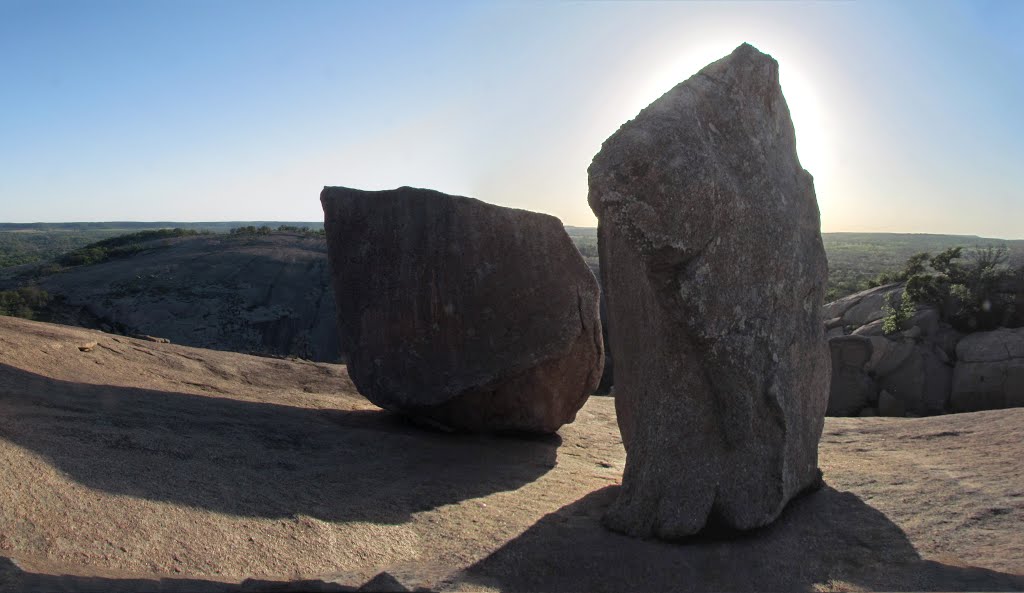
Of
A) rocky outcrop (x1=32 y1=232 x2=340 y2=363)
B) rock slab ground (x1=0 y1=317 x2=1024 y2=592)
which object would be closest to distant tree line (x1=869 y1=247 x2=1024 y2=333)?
rock slab ground (x1=0 y1=317 x2=1024 y2=592)

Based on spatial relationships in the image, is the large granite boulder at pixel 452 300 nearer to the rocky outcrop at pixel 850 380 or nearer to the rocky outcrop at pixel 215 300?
the rocky outcrop at pixel 850 380

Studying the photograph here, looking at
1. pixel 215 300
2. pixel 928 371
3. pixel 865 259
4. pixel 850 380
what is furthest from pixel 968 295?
pixel 865 259

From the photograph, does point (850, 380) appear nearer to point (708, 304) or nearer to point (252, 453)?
point (708, 304)

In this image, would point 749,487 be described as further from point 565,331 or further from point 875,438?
point 875,438

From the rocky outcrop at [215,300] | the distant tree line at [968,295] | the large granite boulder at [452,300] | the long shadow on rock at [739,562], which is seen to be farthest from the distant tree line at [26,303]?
the distant tree line at [968,295]

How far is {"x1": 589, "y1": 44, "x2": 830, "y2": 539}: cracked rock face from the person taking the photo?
375 cm

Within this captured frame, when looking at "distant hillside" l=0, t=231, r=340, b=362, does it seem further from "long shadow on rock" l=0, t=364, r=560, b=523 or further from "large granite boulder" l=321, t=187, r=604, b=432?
"long shadow on rock" l=0, t=364, r=560, b=523

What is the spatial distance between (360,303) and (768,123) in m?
3.68

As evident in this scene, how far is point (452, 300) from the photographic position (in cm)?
648

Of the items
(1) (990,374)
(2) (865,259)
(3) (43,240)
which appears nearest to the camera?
(1) (990,374)

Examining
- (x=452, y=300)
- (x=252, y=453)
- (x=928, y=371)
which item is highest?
(x=452, y=300)

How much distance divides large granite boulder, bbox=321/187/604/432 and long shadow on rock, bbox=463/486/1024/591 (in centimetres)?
234

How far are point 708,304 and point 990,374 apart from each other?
8.46 meters

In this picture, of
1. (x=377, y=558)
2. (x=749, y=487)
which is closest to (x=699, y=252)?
(x=749, y=487)
